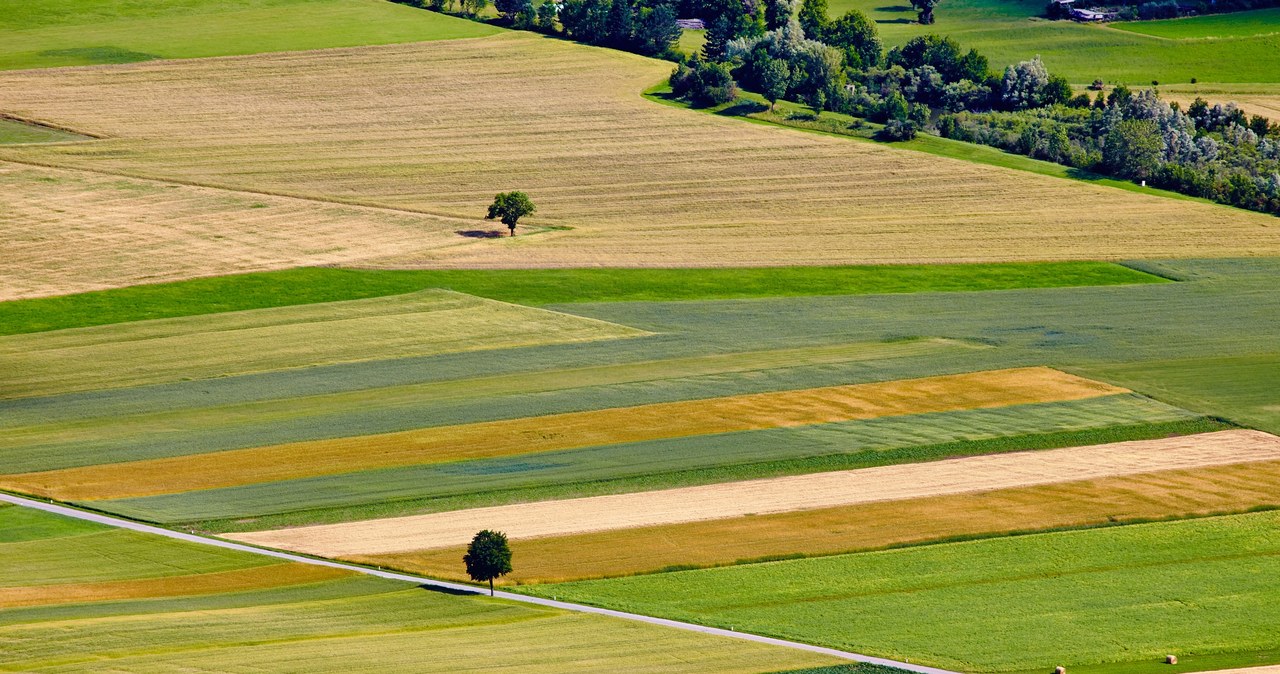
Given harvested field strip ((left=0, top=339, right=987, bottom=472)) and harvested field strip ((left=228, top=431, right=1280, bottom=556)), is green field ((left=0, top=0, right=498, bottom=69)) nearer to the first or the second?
harvested field strip ((left=0, top=339, right=987, bottom=472))

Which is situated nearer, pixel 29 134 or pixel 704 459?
pixel 704 459

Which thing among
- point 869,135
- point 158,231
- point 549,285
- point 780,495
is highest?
point 869,135

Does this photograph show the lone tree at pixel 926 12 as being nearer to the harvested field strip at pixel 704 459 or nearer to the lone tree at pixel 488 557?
the harvested field strip at pixel 704 459

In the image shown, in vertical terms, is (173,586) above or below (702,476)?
below

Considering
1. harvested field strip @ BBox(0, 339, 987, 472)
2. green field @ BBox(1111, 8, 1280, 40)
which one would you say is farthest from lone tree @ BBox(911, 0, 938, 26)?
harvested field strip @ BBox(0, 339, 987, 472)

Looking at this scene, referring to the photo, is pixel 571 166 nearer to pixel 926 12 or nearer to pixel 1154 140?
pixel 1154 140

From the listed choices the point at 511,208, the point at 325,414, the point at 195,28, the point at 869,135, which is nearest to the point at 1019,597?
the point at 325,414
